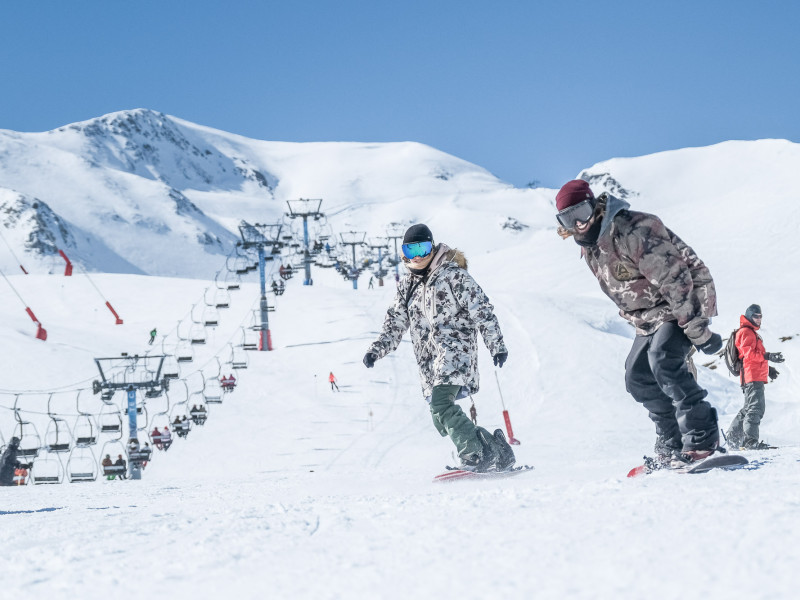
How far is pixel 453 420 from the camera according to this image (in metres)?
5.52

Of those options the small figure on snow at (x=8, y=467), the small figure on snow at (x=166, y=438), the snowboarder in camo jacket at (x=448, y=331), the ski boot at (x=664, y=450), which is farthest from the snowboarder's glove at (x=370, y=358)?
the small figure on snow at (x=166, y=438)

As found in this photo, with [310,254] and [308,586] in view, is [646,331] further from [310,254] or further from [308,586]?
[310,254]

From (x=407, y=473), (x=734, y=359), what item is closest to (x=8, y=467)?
(x=407, y=473)

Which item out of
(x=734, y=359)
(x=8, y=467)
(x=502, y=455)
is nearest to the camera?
(x=502, y=455)

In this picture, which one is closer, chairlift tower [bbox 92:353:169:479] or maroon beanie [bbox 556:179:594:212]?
maroon beanie [bbox 556:179:594:212]

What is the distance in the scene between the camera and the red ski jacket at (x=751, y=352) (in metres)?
8.24

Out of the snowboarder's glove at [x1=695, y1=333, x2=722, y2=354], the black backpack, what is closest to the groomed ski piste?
the snowboarder's glove at [x1=695, y1=333, x2=722, y2=354]

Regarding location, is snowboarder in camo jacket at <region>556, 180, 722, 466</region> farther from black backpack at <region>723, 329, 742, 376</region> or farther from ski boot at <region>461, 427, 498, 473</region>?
black backpack at <region>723, 329, 742, 376</region>

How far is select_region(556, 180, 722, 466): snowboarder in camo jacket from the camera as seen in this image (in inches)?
160

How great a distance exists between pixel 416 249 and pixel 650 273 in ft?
5.96

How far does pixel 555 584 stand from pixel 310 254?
115ft

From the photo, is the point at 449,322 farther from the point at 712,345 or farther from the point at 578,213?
the point at 712,345

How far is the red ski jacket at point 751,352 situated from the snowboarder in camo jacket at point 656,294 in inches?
165

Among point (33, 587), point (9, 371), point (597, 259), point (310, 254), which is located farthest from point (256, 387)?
point (33, 587)
